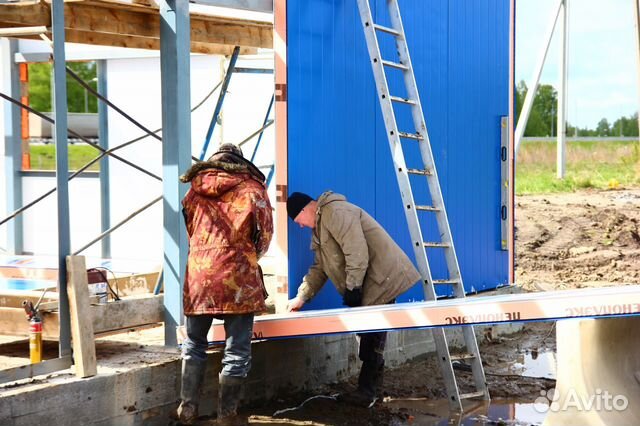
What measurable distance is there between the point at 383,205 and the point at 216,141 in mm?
4360

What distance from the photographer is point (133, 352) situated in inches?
290

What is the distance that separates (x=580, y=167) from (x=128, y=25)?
25454 mm

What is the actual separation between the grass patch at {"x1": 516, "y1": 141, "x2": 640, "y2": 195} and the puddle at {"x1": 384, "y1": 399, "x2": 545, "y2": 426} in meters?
15.4

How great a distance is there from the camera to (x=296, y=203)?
295 inches

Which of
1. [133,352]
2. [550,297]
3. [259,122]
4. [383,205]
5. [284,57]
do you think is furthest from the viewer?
[259,122]

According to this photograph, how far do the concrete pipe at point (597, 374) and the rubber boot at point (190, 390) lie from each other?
2.62 m

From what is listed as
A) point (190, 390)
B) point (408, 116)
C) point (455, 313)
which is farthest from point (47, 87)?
point (455, 313)

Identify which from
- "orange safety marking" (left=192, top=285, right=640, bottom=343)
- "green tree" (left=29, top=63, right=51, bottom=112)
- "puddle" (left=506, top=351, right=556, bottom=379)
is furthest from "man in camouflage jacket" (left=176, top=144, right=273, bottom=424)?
"green tree" (left=29, top=63, right=51, bottom=112)

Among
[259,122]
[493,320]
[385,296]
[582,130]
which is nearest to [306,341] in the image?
[385,296]

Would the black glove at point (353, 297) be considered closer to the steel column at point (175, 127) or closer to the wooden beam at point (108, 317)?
the steel column at point (175, 127)

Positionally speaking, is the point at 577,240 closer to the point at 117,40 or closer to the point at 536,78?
the point at 536,78

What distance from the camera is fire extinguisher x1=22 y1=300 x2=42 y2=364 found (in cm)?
678

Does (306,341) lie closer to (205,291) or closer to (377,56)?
(205,291)

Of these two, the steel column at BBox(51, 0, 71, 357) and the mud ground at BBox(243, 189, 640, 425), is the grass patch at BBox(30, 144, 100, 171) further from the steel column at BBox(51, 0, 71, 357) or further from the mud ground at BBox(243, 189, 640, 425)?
the steel column at BBox(51, 0, 71, 357)
